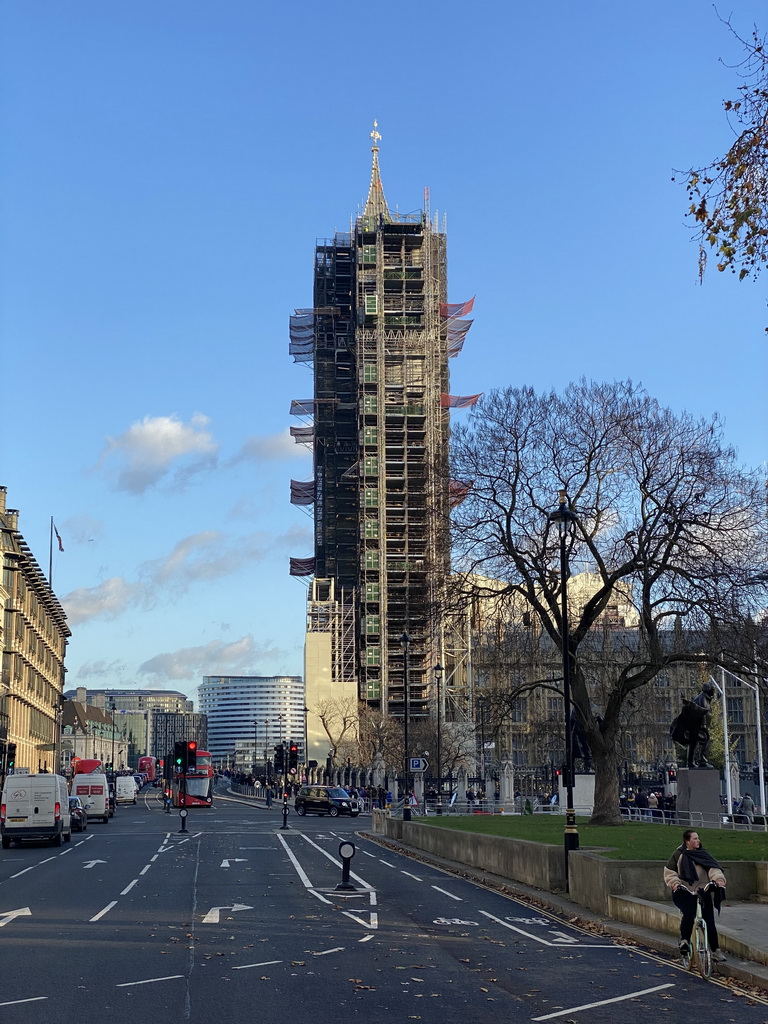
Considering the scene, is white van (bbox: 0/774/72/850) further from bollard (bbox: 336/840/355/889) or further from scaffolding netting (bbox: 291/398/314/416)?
scaffolding netting (bbox: 291/398/314/416)

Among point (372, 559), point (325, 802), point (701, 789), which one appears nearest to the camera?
point (701, 789)

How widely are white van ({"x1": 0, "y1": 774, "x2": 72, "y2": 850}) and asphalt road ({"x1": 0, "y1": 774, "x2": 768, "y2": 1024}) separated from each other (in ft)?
48.2

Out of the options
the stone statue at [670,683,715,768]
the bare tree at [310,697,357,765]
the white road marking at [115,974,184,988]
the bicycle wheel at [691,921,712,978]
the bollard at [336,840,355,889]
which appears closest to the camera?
the white road marking at [115,974,184,988]

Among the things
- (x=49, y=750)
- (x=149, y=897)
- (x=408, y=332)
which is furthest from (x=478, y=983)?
(x=408, y=332)

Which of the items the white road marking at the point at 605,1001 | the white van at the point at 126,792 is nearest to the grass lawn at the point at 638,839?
the white road marking at the point at 605,1001

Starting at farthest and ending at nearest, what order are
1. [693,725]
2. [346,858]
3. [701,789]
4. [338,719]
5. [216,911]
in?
[338,719] < [701,789] < [693,725] < [346,858] < [216,911]

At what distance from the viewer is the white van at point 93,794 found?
212 ft

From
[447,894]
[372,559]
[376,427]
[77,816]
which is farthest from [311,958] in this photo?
[376,427]

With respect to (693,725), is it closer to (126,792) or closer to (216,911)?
(216,911)

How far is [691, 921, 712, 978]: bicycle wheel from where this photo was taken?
44.1ft

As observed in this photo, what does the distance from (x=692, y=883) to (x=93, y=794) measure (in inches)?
2222

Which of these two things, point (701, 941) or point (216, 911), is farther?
point (216, 911)

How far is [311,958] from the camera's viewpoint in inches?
582

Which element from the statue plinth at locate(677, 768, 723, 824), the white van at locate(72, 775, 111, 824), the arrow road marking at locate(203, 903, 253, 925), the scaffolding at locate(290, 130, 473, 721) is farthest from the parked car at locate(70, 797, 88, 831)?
the scaffolding at locate(290, 130, 473, 721)
